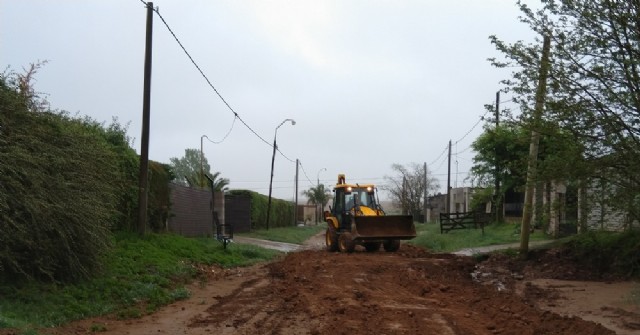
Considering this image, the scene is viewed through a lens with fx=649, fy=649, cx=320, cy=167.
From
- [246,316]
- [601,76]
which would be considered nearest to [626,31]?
[601,76]

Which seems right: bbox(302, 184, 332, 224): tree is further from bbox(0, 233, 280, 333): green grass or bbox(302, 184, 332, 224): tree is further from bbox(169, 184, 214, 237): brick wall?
bbox(0, 233, 280, 333): green grass

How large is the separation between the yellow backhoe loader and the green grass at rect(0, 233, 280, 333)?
5.86 m

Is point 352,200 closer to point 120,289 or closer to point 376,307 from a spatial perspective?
point 120,289

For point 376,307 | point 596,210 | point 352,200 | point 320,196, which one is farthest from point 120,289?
point 320,196

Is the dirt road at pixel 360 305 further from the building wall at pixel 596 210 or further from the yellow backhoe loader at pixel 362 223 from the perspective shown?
the yellow backhoe loader at pixel 362 223

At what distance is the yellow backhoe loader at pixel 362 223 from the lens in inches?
923

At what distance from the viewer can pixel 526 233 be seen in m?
18.8

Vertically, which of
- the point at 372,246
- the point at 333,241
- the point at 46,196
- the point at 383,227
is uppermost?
the point at 46,196

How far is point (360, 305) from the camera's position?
11000 mm

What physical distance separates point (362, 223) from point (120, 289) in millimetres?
12516

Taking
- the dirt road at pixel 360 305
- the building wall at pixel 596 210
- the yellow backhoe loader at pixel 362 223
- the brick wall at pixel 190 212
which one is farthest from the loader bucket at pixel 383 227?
the building wall at pixel 596 210

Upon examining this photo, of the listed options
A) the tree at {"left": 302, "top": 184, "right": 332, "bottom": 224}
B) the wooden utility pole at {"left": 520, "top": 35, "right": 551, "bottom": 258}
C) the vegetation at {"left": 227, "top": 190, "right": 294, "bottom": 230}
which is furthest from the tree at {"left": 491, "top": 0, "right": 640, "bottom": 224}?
the tree at {"left": 302, "top": 184, "right": 332, "bottom": 224}

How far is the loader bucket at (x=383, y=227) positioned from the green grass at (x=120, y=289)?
5.79 meters

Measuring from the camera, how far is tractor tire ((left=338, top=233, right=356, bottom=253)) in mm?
23625
